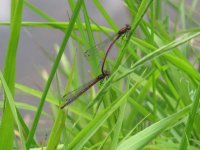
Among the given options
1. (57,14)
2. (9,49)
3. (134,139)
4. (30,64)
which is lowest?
(134,139)

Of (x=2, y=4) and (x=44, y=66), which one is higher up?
(x=2, y=4)

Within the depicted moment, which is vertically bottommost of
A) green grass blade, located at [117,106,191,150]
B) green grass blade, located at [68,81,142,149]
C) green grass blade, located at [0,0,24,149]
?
green grass blade, located at [117,106,191,150]

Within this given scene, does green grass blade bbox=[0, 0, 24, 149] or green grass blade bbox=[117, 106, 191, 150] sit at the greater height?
green grass blade bbox=[0, 0, 24, 149]

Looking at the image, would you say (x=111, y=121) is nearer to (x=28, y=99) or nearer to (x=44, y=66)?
(x=28, y=99)

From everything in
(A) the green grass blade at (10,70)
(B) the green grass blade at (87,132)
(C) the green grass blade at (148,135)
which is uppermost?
(A) the green grass blade at (10,70)

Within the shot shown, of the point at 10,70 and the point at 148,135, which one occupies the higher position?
the point at 10,70

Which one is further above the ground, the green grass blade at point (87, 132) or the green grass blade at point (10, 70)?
the green grass blade at point (10, 70)

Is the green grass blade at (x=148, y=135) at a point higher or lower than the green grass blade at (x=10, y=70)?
lower

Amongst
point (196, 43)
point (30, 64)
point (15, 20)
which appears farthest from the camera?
point (30, 64)

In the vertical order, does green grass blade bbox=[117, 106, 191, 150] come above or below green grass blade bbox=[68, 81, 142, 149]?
below

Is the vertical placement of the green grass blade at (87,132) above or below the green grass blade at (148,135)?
above

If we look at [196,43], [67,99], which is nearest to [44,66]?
[196,43]
